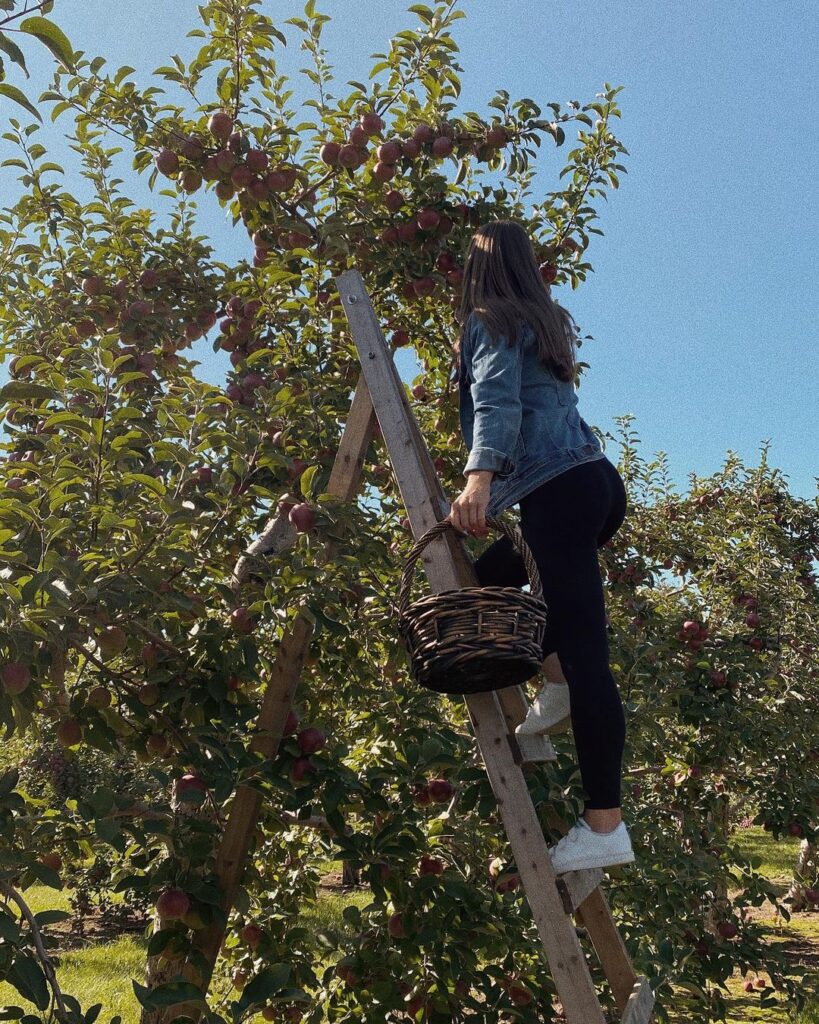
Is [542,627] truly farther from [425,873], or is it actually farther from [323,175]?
[323,175]

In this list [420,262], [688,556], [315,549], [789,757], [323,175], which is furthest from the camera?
[688,556]

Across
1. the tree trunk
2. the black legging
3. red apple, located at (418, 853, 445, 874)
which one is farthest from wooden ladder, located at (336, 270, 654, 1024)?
the tree trunk

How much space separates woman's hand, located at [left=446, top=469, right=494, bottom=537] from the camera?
1.77 meters

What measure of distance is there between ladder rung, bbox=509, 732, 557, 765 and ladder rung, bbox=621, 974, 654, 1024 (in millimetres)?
574

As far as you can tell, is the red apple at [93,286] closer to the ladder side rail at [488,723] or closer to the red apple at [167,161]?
the red apple at [167,161]

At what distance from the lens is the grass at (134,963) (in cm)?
482

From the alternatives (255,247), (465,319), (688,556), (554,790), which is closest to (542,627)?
(554,790)

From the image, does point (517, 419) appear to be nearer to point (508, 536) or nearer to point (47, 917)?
point (508, 536)

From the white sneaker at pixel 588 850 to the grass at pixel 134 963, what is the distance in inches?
91.0

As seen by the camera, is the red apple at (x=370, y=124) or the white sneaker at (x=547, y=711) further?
the red apple at (x=370, y=124)

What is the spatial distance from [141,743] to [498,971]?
116cm

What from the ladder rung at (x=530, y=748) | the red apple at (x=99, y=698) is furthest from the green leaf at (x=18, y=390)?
the ladder rung at (x=530, y=748)

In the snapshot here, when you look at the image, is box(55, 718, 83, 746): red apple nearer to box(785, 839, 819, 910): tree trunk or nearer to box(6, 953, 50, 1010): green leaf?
box(6, 953, 50, 1010): green leaf

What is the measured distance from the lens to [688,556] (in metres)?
5.88
